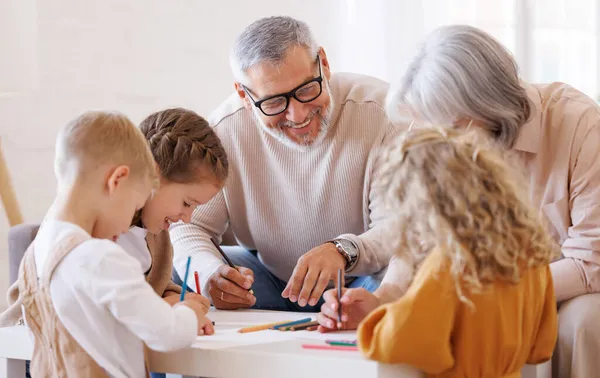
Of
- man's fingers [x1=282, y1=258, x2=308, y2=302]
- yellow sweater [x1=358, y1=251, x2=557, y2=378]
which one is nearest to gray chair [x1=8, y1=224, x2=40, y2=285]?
man's fingers [x1=282, y1=258, x2=308, y2=302]

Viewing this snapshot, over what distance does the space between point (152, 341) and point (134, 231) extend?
50 centimetres

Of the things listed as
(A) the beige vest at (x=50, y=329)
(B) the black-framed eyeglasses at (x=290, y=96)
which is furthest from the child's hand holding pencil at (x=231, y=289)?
(A) the beige vest at (x=50, y=329)

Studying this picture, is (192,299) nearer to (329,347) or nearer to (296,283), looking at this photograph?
(296,283)

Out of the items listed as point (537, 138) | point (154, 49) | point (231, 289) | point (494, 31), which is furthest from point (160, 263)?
point (494, 31)

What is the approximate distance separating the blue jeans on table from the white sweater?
3 centimetres

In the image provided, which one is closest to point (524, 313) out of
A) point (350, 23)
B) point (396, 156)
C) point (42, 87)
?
point (396, 156)

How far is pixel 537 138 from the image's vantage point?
1931 millimetres

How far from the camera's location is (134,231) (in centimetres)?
188

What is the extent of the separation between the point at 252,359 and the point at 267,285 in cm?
100

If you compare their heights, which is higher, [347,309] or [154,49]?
[154,49]

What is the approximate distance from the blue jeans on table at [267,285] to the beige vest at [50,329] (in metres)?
0.89

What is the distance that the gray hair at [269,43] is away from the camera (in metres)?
2.16

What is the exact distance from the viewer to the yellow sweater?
132cm

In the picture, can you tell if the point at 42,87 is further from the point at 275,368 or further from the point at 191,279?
the point at 275,368
